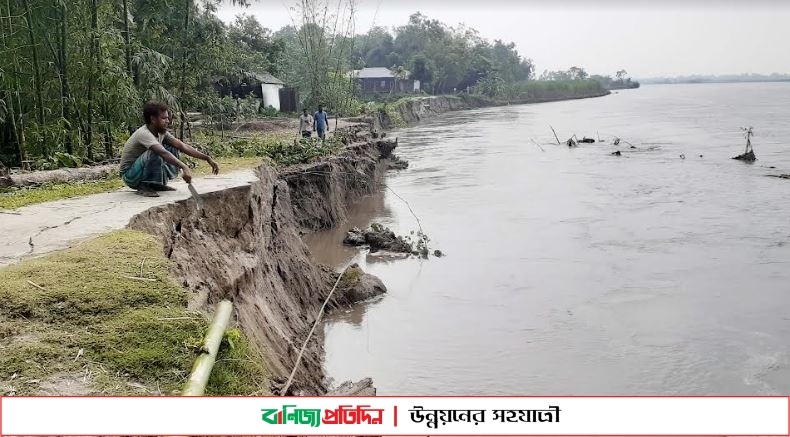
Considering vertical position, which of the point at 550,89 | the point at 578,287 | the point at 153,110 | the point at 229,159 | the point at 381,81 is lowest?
the point at 578,287

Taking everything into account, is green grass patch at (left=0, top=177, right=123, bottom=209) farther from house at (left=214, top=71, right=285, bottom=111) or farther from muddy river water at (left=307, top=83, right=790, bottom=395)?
house at (left=214, top=71, right=285, bottom=111)

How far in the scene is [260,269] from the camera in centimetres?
822

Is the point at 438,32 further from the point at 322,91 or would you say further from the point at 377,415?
the point at 377,415

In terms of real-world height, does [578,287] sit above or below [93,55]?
below

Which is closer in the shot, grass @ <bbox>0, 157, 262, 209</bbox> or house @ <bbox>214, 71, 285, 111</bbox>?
grass @ <bbox>0, 157, 262, 209</bbox>

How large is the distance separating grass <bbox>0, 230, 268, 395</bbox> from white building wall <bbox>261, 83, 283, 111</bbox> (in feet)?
98.3

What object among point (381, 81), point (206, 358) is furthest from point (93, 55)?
point (381, 81)

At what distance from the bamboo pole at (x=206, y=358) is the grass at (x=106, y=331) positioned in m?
0.07

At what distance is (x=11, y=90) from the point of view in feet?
31.9

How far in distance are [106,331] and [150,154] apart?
3.51m

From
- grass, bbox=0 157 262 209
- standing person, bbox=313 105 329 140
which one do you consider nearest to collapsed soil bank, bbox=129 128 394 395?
grass, bbox=0 157 262 209

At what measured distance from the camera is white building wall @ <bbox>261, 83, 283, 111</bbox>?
1333 inches

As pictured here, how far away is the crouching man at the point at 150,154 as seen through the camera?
6930 millimetres

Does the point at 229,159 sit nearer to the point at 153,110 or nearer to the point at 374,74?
the point at 153,110
